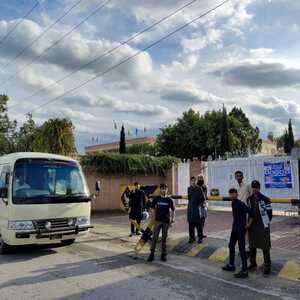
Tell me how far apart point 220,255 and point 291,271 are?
191cm

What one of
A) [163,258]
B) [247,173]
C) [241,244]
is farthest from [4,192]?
[247,173]

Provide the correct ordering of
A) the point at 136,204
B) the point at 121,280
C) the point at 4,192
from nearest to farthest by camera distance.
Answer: the point at 121,280, the point at 4,192, the point at 136,204

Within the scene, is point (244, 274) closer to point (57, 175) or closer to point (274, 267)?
point (274, 267)

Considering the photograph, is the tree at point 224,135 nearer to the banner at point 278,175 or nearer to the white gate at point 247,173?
the white gate at point 247,173

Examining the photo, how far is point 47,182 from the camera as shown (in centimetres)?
1022

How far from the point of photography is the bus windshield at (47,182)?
32.0 ft

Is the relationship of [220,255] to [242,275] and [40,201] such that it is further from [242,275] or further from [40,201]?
[40,201]

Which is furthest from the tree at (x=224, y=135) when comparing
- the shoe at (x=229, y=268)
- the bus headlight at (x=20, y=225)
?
the shoe at (x=229, y=268)

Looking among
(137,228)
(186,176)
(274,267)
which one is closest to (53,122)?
(186,176)

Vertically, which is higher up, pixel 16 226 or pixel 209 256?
pixel 16 226

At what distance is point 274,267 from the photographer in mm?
8156

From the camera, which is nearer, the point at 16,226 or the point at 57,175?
the point at 16,226

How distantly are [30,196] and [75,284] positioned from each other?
131 inches

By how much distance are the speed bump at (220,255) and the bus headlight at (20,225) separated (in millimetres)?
4219
